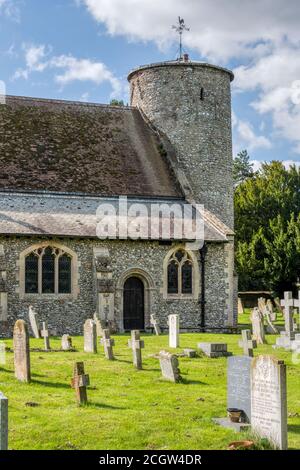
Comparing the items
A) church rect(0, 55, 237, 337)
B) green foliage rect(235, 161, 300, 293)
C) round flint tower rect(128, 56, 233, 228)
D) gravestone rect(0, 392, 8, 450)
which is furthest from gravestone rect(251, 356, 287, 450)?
green foliage rect(235, 161, 300, 293)

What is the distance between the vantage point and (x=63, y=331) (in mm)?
25156

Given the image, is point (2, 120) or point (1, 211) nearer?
point (1, 211)

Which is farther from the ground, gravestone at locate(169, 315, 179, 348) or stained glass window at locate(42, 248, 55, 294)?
stained glass window at locate(42, 248, 55, 294)

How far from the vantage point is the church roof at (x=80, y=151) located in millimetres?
28750

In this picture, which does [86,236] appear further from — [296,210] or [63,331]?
[296,210]

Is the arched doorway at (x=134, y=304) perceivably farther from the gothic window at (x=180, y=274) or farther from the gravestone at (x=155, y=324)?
the gravestone at (x=155, y=324)

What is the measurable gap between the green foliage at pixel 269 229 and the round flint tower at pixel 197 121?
10.2 meters

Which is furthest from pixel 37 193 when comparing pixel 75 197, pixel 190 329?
pixel 190 329

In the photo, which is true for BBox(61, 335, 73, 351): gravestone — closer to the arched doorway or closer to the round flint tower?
the arched doorway

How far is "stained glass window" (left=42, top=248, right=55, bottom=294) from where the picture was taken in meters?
25.7

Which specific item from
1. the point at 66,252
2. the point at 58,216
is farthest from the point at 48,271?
the point at 58,216

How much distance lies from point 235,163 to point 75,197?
4429cm

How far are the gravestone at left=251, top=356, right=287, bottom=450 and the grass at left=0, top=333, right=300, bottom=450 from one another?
13.0 inches

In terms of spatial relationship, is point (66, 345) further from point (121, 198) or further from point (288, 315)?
point (121, 198)
